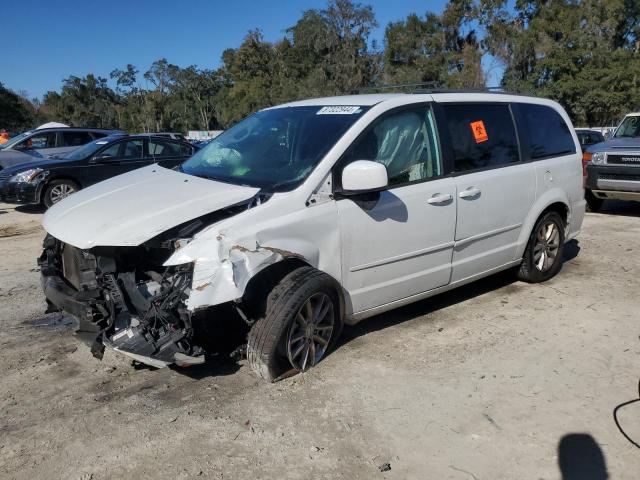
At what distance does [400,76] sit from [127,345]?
5109 cm

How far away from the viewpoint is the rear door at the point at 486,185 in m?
4.43

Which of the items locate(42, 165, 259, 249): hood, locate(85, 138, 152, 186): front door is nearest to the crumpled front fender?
locate(42, 165, 259, 249): hood

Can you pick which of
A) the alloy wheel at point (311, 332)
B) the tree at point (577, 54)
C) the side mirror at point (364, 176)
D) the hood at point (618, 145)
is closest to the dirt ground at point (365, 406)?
the alloy wheel at point (311, 332)

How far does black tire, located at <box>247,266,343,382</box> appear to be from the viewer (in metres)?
3.33

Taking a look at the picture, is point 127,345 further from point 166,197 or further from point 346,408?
point 346,408

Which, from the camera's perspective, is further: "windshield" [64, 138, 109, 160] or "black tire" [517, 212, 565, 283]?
"windshield" [64, 138, 109, 160]

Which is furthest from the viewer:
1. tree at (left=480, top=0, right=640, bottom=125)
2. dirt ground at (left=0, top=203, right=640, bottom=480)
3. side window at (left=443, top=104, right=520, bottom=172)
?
tree at (left=480, top=0, right=640, bottom=125)

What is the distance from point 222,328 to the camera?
10.9 feet

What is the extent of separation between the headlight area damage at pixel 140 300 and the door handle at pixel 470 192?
1.89 m

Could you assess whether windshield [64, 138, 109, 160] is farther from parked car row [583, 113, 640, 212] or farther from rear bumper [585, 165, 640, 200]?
rear bumper [585, 165, 640, 200]

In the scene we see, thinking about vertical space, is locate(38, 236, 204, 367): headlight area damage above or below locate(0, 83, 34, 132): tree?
below

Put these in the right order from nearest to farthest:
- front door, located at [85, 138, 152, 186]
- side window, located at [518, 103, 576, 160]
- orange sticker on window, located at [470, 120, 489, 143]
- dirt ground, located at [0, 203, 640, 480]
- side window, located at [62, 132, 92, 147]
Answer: dirt ground, located at [0, 203, 640, 480]
orange sticker on window, located at [470, 120, 489, 143]
side window, located at [518, 103, 576, 160]
front door, located at [85, 138, 152, 186]
side window, located at [62, 132, 92, 147]

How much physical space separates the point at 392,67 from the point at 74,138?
4630 cm

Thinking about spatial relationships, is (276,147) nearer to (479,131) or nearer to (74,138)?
(479,131)
